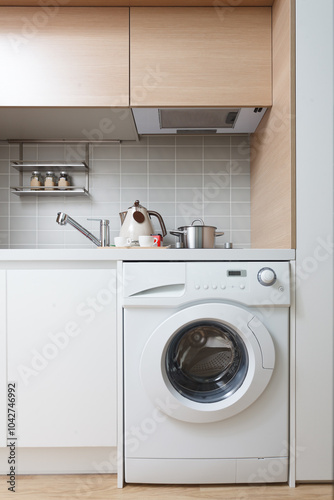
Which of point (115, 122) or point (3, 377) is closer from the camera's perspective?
point (3, 377)

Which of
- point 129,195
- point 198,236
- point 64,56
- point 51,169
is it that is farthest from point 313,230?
point 51,169

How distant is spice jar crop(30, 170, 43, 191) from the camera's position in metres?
2.00

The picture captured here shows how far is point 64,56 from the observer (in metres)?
1.61

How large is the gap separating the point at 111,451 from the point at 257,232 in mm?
1215

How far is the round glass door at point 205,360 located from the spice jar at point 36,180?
118cm

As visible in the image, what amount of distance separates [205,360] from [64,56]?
1.42 meters

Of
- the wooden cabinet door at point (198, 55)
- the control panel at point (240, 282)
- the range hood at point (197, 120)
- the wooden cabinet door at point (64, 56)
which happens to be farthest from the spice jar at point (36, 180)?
the control panel at point (240, 282)

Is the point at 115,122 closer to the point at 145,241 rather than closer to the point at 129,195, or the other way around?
the point at 129,195

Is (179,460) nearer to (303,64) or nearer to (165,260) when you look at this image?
(165,260)

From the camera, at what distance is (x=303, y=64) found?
1397mm

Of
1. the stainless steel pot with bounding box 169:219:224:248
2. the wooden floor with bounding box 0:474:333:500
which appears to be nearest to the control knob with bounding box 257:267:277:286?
the stainless steel pot with bounding box 169:219:224:248

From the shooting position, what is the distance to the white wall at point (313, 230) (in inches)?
54.2

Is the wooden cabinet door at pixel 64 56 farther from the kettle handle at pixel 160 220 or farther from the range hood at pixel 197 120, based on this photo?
the kettle handle at pixel 160 220

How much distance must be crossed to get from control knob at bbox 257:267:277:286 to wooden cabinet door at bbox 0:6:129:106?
3.12 ft
